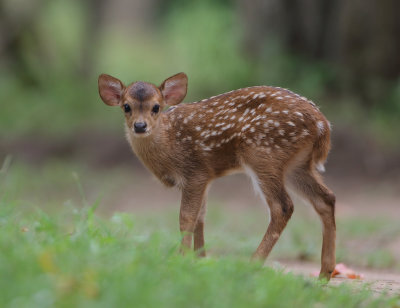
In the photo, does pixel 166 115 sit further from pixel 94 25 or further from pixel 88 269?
pixel 94 25

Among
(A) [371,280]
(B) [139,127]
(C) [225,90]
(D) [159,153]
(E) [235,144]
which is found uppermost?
(B) [139,127]

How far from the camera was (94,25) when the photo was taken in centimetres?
1928

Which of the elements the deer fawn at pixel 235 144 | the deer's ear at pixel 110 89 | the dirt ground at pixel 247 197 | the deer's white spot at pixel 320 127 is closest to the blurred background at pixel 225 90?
the dirt ground at pixel 247 197

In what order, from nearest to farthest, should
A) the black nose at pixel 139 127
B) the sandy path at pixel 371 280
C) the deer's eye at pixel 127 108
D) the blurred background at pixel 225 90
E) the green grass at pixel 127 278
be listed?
the green grass at pixel 127 278 → the sandy path at pixel 371 280 → the black nose at pixel 139 127 → the deer's eye at pixel 127 108 → the blurred background at pixel 225 90

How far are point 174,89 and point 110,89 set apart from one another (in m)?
Answer: 0.56

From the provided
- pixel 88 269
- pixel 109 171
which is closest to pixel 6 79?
pixel 109 171

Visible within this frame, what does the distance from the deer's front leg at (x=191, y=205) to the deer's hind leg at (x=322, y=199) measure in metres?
0.76

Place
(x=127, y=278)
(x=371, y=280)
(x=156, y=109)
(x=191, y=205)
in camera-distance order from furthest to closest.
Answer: (x=156, y=109)
(x=191, y=205)
(x=371, y=280)
(x=127, y=278)

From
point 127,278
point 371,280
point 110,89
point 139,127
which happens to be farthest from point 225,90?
point 127,278

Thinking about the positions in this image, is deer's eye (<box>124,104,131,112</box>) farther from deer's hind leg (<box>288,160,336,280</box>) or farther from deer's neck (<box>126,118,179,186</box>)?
deer's hind leg (<box>288,160,336,280</box>)

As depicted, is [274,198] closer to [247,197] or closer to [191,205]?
[191,205]

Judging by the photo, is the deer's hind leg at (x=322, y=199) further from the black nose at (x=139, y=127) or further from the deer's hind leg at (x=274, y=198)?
the black nose at (x=139, y=127)

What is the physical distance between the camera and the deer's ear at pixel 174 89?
6.31 m

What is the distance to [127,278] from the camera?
3695mm
